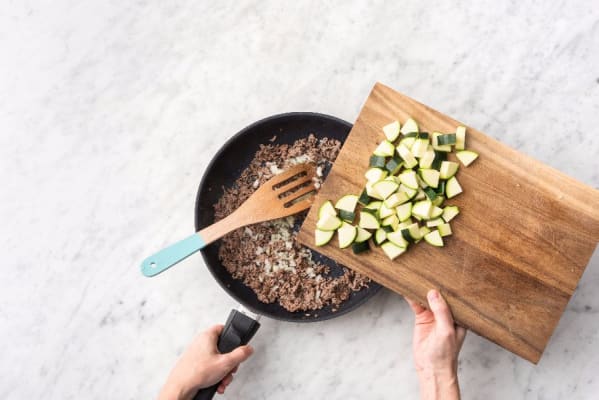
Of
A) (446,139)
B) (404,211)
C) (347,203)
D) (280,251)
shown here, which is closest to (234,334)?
(280,251)

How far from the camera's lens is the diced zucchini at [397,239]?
5.35ft

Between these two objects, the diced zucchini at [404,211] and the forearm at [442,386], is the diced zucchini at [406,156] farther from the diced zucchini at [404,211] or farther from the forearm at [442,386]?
the forearm at [442,386]

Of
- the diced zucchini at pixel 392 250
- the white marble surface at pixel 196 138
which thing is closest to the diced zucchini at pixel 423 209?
the diced zucchini at pixel 392 250

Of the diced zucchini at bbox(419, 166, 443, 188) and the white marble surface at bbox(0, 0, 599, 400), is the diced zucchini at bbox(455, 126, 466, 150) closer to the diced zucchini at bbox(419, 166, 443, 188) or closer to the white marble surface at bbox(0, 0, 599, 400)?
the diced zucchini at bbox(419, 166, 443, 188)

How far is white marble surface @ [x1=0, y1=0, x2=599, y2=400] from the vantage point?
2021mm

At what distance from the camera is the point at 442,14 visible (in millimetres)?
2072

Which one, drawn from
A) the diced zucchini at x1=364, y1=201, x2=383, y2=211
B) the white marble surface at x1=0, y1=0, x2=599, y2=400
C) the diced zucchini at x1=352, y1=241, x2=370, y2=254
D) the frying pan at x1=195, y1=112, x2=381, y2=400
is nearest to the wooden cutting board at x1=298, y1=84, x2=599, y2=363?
the diced zucchini at x1=352, y1=241, x2=370, y2=254

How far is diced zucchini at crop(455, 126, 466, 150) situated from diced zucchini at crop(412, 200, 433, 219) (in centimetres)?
19

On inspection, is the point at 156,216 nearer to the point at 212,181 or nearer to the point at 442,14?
the point at 212,181

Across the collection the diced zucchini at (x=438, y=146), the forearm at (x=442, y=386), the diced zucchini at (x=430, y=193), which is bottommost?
the forearm at (x=442, y=386)

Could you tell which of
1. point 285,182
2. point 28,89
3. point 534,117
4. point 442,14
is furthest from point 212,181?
point 534,117

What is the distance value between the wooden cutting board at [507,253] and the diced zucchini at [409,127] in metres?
0.08

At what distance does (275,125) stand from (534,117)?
0.96 m

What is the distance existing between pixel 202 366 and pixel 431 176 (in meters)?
0.96
